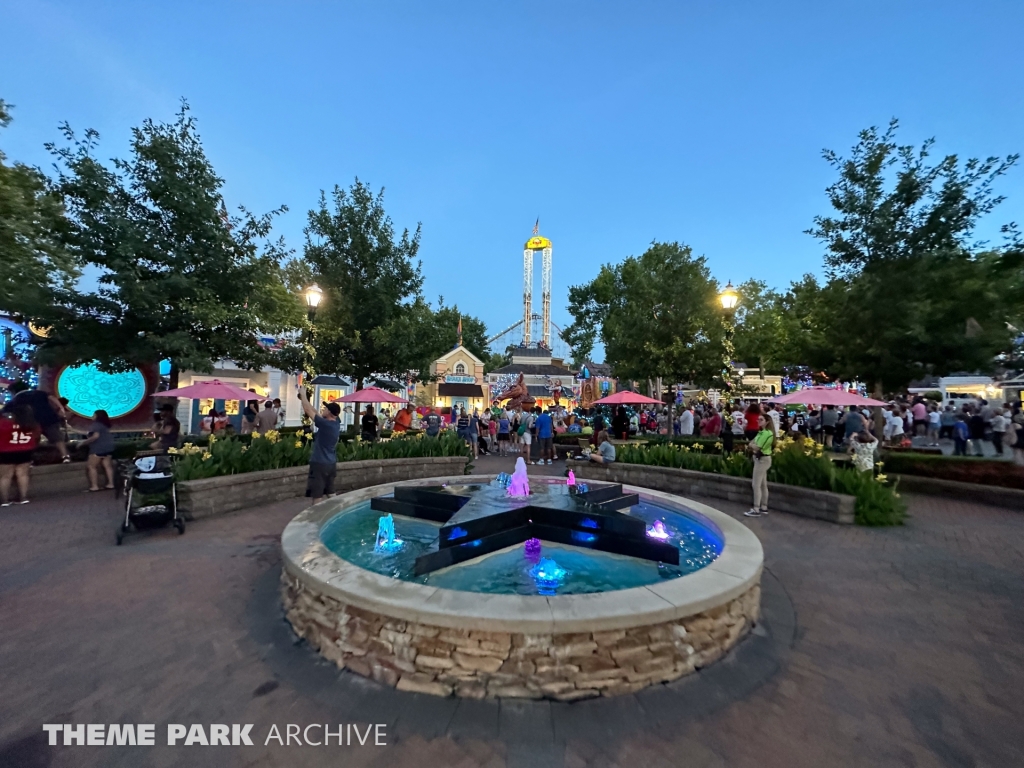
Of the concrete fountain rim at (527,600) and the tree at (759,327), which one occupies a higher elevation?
the tree at (759,327)

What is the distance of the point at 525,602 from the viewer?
3.49 metres

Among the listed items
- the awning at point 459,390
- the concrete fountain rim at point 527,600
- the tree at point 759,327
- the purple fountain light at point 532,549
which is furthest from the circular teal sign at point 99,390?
the tree at point 759,327

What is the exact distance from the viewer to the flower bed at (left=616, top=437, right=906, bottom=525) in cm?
800

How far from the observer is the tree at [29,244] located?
30.8 feet

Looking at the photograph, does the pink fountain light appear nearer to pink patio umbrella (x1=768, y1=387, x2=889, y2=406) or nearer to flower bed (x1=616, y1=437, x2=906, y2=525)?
flower bed (x1=616, y1=437, x2=906, y2=525)

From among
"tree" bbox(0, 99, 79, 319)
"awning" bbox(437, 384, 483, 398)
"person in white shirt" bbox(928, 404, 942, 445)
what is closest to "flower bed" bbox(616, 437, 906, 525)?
"tree" bbox(0, 99, 79, 319)

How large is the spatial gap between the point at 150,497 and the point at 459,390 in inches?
1308

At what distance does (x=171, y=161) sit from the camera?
12.9 m

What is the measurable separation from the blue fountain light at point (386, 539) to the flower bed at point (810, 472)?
284 inches

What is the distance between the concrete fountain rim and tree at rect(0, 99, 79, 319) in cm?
1021

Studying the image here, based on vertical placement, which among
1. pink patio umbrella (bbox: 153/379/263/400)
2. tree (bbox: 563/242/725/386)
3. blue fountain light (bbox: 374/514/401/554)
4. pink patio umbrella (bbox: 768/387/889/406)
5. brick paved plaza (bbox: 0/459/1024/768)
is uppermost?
tree (bbox: 563/242/725/386)

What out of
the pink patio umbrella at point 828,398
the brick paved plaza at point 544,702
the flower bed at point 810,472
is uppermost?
the pink patio umbrella at point 828,398

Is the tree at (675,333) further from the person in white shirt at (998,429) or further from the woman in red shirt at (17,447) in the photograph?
the woman in red shirt at (17,447)

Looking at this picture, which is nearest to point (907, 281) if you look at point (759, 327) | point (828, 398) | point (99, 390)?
point (828, 398)
